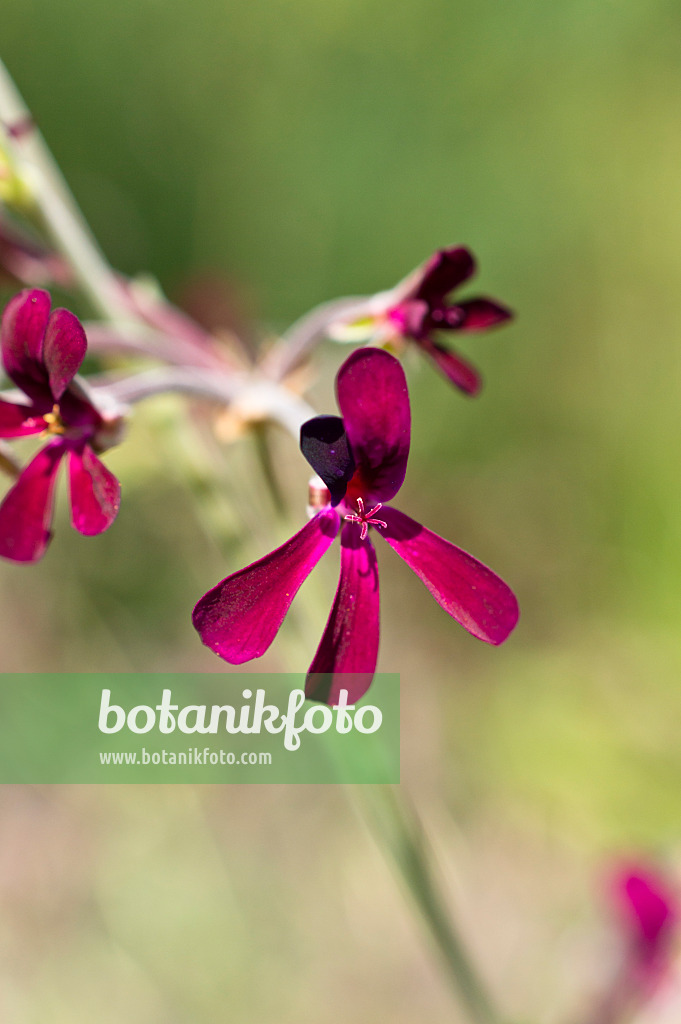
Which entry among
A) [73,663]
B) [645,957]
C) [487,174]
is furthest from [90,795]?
[487,174]

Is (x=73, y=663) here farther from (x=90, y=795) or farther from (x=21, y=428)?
(x=21, y=428)

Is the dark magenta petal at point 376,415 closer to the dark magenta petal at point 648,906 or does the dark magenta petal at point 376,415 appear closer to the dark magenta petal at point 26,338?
the dark magenta petal at point 26,338

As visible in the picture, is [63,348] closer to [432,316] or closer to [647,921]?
[432,316]

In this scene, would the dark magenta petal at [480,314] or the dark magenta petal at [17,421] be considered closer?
the dark magenta petal at [17,421]

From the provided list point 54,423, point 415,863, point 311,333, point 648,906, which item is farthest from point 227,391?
point 648,906

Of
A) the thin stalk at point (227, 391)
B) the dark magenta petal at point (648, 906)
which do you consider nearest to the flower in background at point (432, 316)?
the thin stalk at point (227, 391)
